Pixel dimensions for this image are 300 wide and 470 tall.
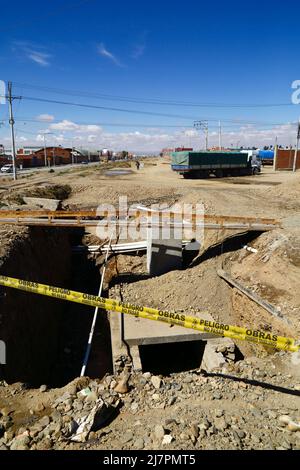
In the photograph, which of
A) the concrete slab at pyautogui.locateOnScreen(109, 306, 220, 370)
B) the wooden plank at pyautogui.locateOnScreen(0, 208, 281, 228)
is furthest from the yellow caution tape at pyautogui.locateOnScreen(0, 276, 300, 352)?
the wooden plank at pyautogui.locateOnScreen(0, 208, 281, 228)

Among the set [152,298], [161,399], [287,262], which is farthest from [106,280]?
[161,399]

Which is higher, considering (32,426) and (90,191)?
(90,191)

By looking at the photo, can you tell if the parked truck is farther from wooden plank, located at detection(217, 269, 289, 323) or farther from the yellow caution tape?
the yellow caution tape

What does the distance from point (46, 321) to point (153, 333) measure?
327 centimetres

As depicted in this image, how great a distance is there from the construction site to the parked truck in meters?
11.7

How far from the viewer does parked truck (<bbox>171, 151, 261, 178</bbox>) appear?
30.7 metres

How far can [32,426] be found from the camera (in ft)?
14.6

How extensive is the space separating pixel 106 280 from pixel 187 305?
392 cm

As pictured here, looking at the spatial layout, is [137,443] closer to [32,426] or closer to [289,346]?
[32,426]

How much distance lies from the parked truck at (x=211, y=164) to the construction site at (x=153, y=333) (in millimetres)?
11700

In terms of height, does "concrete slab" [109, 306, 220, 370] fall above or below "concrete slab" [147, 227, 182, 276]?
below

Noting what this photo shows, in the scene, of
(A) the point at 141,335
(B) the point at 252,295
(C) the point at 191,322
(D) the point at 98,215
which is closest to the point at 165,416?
(C) the point at 191,322

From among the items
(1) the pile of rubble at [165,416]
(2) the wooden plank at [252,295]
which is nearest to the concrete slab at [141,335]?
(2) the wooden plank at [252,295]
